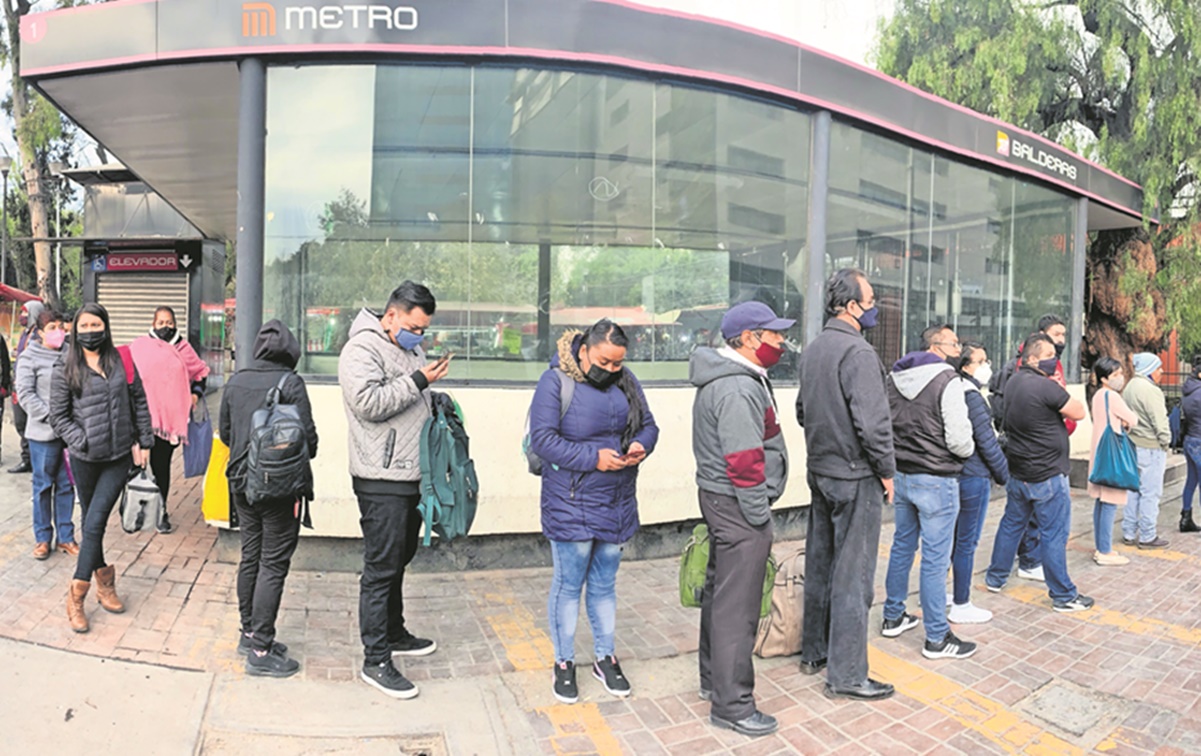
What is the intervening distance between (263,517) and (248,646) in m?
0.70

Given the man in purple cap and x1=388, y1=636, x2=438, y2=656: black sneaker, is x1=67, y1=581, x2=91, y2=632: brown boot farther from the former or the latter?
the man in purple cap

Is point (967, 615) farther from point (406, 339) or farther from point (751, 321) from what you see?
point (406, 339)

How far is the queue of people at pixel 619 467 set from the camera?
3.44 meters

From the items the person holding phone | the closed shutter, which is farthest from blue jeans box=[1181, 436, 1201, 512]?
the closed shutter

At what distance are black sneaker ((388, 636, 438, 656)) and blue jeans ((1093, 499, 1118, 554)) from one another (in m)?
5.43

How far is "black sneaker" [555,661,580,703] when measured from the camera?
11.8ft

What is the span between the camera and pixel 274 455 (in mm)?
3594

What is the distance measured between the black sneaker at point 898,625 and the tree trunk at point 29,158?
17.9 metres

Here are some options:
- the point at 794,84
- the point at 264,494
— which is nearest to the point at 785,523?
the point at 794,84

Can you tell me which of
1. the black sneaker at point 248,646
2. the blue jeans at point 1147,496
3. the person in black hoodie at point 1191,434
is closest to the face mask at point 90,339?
the black sneaker at point 248,646

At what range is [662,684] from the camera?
151 inches

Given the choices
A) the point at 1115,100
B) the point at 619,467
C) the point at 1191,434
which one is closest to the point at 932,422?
the point at 619,467

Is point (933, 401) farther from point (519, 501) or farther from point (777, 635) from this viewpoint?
point (519, 501)

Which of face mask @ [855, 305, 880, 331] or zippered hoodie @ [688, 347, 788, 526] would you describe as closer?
zippered hoodie @ [688, 347, 788, 526]
